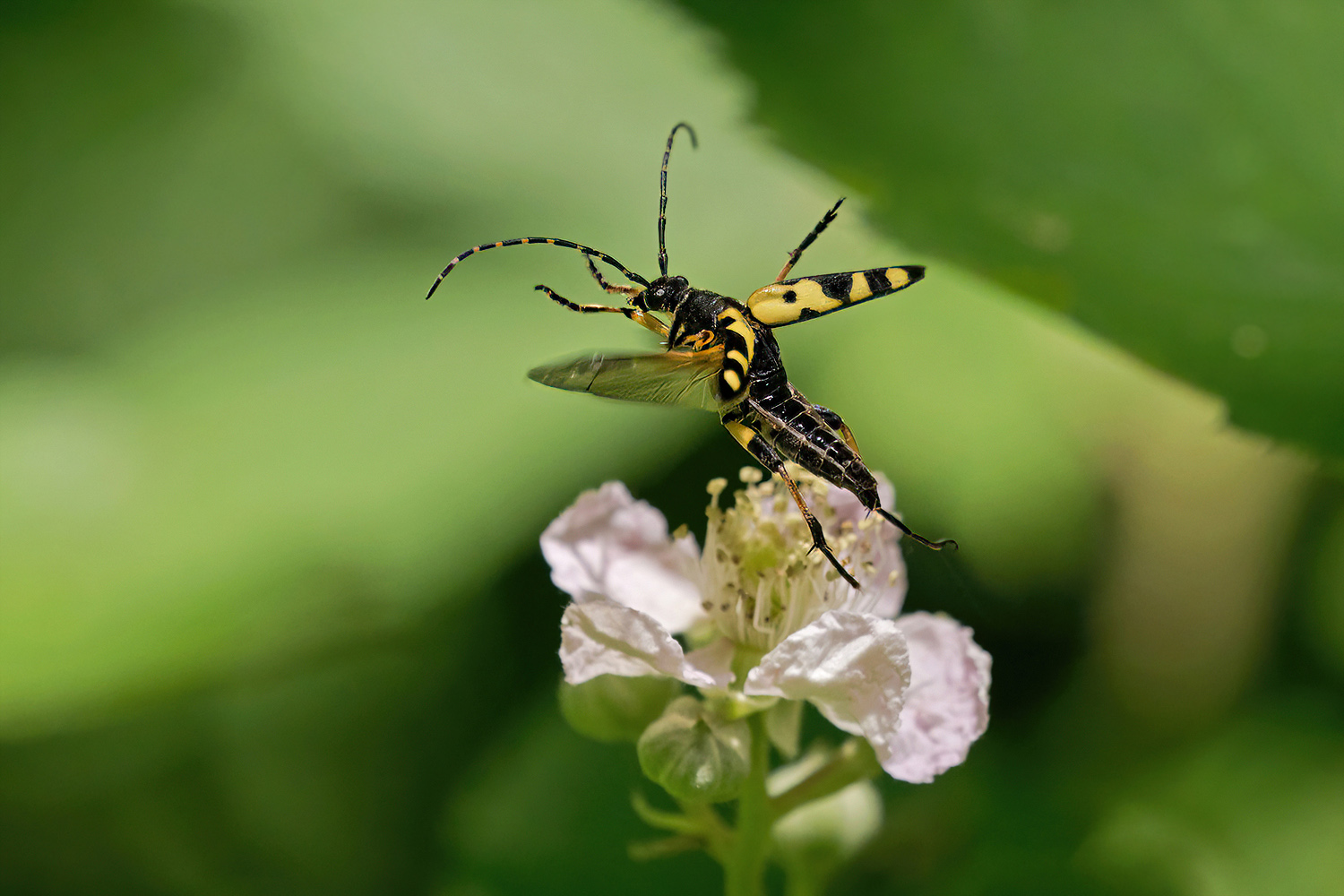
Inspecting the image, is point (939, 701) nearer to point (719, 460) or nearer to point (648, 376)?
point (648, 376)

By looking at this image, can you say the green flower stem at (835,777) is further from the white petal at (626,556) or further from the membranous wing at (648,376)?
the membranous wing at (648,376)

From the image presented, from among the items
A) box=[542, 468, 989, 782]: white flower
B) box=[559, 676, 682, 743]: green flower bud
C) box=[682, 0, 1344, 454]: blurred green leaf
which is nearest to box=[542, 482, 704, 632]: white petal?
box=[542, 468, 989, 782]: white flower

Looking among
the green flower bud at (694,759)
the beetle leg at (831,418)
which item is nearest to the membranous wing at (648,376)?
the beetle leg at (831,418)

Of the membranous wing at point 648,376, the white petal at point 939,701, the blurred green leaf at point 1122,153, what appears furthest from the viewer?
the blurred green leaf at point 1122,153

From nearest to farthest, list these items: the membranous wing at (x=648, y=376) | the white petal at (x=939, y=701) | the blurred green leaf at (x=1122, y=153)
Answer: the membranous wing at (x=648, y=376) < the white petal at (x=939, y=701) < the blurred green leaf at (x=1122, y=153)

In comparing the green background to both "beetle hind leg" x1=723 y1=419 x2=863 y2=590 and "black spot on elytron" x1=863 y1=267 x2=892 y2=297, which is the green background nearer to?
"black spot on elytron" x1=863 y1=267 x2=892 y2=297

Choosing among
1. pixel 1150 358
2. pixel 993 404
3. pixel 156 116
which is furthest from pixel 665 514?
pixel 156 116
